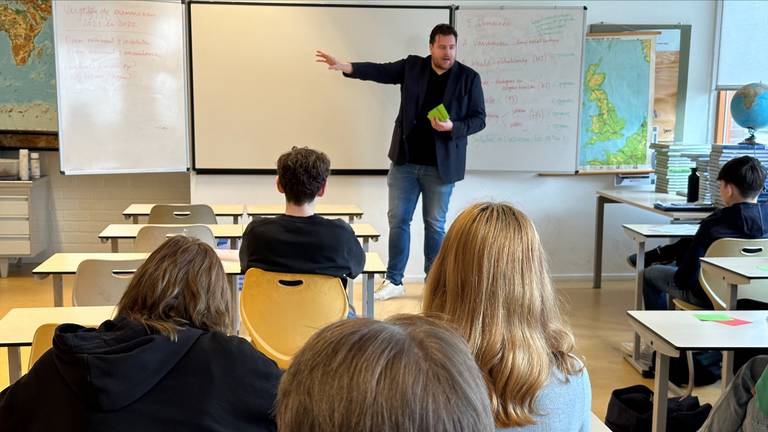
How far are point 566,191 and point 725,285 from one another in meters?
2.39

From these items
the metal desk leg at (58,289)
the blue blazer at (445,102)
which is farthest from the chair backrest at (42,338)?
the blue blazer at (445,102)

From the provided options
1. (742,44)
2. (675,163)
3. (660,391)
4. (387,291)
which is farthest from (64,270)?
(742,44)

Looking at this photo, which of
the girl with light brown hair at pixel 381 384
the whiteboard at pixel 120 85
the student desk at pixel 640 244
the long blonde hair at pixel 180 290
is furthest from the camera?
the whiteboard at pixel 120 85

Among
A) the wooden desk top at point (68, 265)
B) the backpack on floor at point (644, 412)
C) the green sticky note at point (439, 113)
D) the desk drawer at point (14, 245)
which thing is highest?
the green sticky note at point (439, 113)

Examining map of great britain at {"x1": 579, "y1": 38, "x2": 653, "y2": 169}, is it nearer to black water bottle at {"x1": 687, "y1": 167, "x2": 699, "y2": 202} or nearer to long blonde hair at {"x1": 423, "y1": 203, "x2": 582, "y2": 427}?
black water bottle at {"x1": 687, "y1": 167, "x2": 699, "y2": 202}

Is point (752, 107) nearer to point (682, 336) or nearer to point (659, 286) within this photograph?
point (659, 286)

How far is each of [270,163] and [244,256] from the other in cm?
274

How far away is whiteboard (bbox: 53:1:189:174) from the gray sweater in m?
4.37

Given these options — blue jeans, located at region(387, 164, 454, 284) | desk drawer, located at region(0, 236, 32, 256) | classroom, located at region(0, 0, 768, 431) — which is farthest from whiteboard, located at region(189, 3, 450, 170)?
desk drawer, located at region(0, 236, 32, 256)

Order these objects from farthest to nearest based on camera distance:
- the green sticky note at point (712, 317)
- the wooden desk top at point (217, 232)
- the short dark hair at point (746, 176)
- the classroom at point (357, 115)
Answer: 1. the classroom at point (357, 115)
2. the wooden desk top at point (217, 232)
3. the short dark hair at point (746, 176)
4. the green sticky note at point (712, 317)

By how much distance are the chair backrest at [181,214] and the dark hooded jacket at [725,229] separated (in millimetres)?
2585

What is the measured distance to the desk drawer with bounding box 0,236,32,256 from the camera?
5.59 meters

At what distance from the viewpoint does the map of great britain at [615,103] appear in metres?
5.55

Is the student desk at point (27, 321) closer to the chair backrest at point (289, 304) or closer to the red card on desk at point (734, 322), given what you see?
the chair backrest at point (289, 304)
